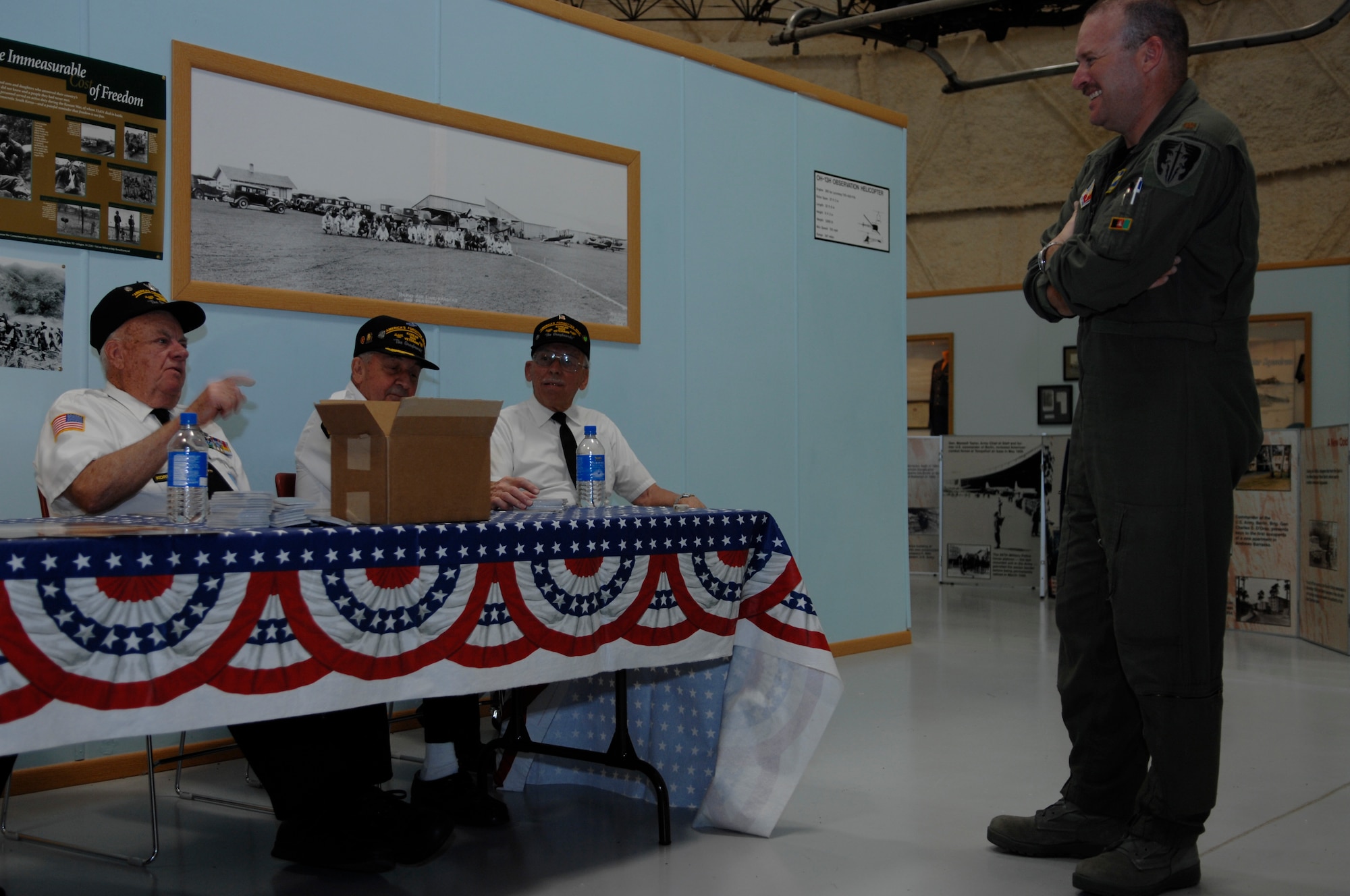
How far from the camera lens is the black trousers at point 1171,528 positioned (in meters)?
2.10

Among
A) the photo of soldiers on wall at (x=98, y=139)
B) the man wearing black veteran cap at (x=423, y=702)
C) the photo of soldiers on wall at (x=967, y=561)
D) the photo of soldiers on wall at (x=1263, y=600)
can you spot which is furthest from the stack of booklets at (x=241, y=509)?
the photo of soldiers on wall at (x=967, y=561)

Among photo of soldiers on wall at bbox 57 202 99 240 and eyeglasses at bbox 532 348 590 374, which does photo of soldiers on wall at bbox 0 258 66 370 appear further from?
eyeglasses at bbox 532 348 590 374

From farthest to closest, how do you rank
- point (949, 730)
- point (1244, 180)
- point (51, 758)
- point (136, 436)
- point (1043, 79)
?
point (1043, 79), point (949, 730), point (51, 758), point (136, 436), point (1244, 180)

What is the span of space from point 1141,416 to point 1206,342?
7.7 inches

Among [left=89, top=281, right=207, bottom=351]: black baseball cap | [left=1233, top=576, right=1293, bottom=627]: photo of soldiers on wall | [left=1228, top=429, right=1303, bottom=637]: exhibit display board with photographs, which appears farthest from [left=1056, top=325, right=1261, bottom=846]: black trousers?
[left=1233, top=576, right=1293, bottom=627]: photo of soldiers on wall

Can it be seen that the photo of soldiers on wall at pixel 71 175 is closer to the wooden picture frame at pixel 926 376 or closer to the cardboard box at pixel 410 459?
the cardboard box at pixel 410 459

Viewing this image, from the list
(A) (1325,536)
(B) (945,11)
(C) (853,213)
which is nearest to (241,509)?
(C) (853,213)

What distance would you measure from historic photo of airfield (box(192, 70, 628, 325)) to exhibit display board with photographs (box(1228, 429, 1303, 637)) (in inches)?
157

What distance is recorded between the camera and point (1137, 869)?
2.13 metres

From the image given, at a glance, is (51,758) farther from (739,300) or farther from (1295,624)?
(1295,624)

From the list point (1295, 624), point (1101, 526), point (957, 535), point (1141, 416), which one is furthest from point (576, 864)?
point (957, 535)

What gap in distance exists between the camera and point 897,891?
88.1 inches

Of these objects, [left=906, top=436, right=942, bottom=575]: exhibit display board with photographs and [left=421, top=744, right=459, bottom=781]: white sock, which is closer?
[left=421, top=744, right=459, bottom=781]: white sock

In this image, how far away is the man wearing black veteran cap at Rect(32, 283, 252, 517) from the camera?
7.16ft
